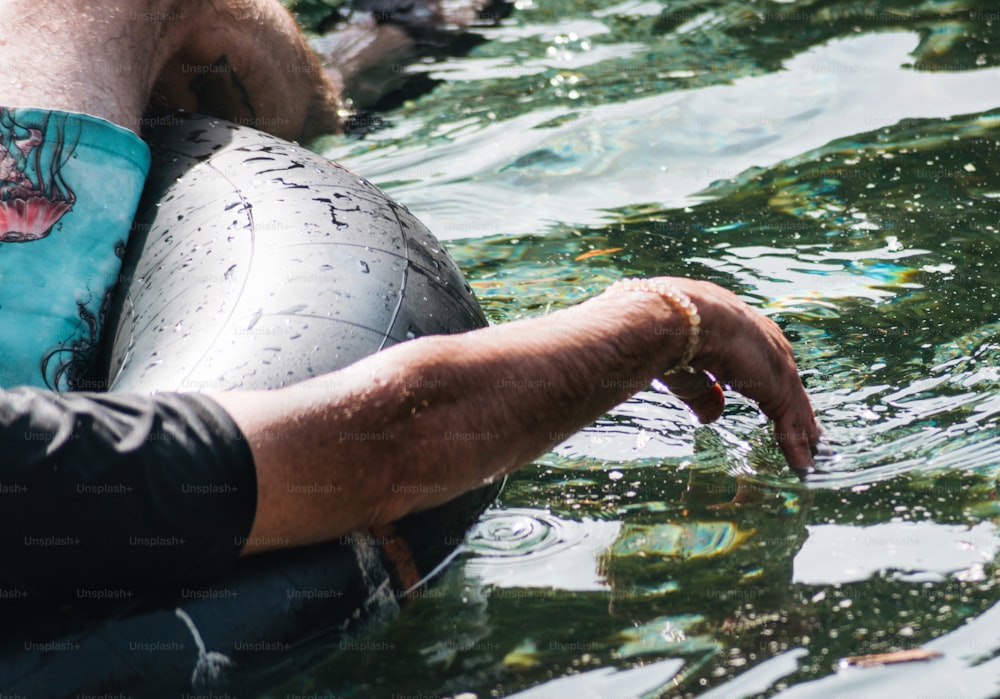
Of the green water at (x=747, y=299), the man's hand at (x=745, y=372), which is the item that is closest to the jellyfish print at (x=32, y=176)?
the green water at (x=747, y=299)

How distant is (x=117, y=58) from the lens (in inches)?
106

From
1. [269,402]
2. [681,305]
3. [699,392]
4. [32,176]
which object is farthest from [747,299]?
[32,176]

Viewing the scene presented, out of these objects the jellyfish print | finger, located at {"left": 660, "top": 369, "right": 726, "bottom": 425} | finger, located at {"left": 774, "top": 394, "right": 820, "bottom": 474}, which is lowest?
finger, located at {"left": 774, "top": 394, "right": 820, "bottom": 474}

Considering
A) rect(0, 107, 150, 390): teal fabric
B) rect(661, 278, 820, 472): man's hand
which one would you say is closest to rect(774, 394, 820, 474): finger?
rect(661, 278, 820, 472): man's hand

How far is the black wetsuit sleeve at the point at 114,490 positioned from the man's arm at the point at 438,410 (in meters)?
0.05

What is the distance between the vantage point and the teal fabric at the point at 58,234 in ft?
7.10

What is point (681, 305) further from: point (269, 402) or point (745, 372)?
point (269, 402)

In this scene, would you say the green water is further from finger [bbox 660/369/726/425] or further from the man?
the man

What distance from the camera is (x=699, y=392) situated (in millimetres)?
2215

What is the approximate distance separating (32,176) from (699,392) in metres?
1.36

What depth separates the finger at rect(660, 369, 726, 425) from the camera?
2.17 metres

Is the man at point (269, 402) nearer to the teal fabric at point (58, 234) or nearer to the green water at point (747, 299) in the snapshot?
the teal fabric at point (58, 234)

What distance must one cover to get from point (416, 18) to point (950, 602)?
3.72m

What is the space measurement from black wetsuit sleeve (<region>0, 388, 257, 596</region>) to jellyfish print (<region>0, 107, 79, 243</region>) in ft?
2.30
